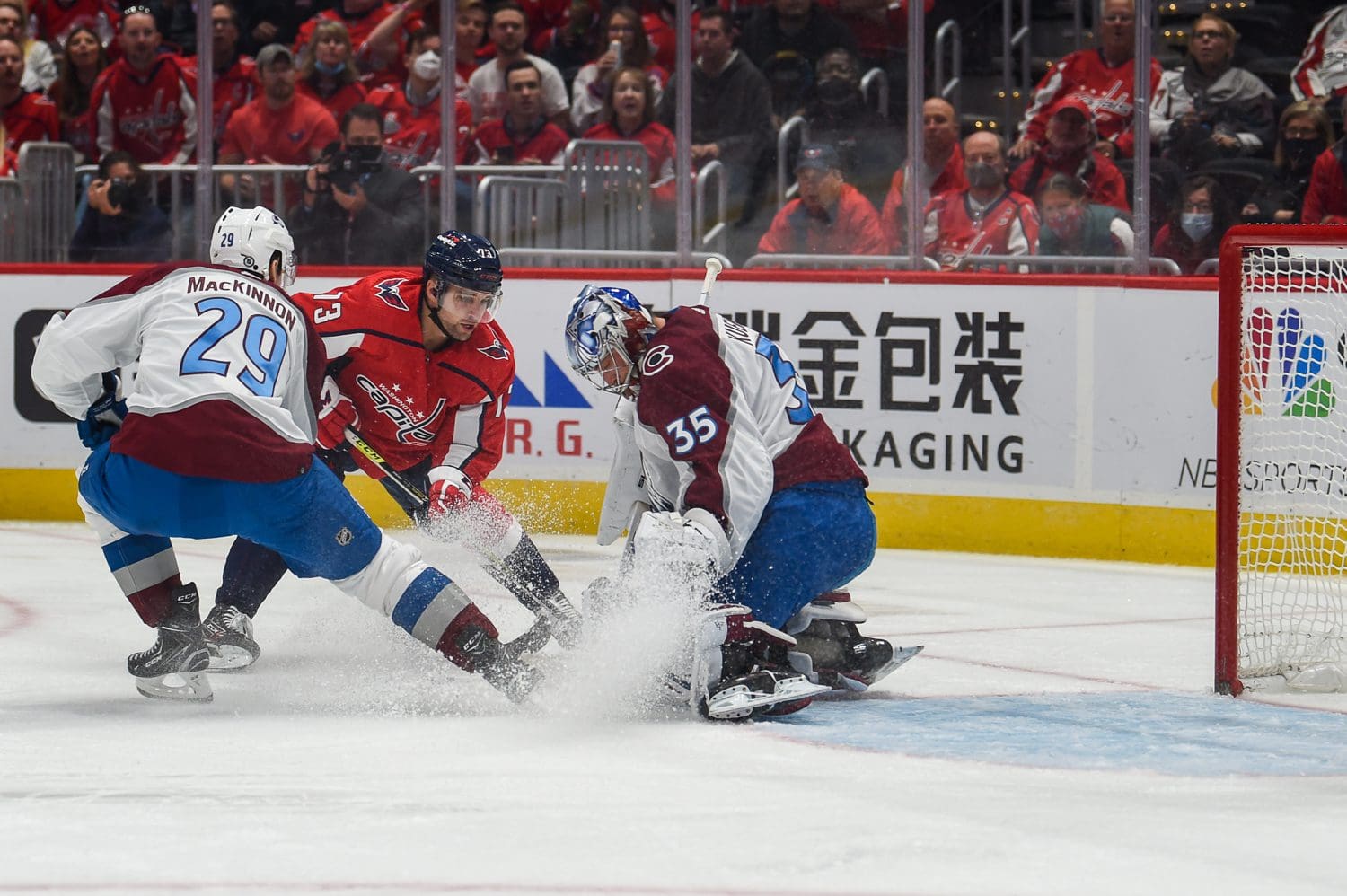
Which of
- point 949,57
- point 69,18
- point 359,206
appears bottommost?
point 359,206

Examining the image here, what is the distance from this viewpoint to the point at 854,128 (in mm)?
6691

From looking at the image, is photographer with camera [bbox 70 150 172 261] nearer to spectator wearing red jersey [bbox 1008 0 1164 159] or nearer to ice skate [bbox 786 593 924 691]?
spectator wearing red jersey [bbox 1008 0 1164 159]

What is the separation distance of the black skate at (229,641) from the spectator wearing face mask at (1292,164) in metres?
3.54

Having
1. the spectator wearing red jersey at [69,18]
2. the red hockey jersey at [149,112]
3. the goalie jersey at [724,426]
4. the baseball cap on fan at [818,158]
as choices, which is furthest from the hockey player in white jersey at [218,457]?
the spectator wearing red jersey at [69,18]

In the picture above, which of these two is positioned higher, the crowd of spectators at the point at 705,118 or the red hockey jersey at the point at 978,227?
the crowd of spectators at the point at 705,118

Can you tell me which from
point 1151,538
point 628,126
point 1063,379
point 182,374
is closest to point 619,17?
point 628,126

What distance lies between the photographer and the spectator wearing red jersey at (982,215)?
257 inches

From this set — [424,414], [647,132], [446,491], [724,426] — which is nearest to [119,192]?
[647,132]

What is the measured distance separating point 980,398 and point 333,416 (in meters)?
2.63

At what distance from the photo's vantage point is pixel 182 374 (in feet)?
11.9

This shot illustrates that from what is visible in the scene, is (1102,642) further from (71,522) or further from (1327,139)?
(71,522)

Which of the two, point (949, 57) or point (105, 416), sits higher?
point (949, 57)

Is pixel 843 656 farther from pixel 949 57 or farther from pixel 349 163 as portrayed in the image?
pixel 349 163

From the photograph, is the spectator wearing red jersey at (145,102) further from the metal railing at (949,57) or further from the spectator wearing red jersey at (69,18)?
the metal railing at (949,57)
